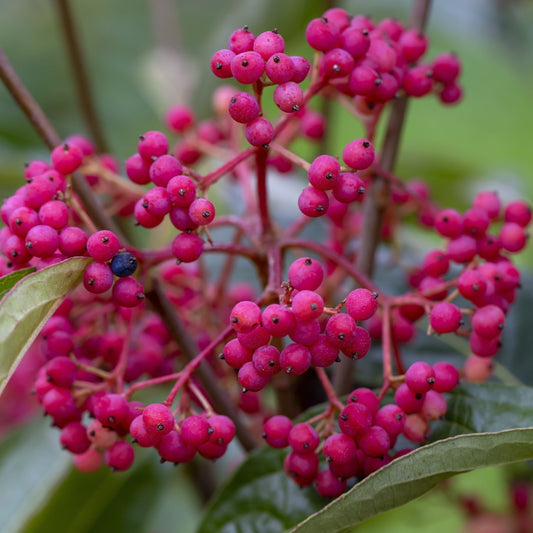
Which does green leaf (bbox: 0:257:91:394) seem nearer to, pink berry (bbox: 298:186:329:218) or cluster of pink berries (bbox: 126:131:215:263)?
cluster of pink berries (bbox: 126:131:215:263)

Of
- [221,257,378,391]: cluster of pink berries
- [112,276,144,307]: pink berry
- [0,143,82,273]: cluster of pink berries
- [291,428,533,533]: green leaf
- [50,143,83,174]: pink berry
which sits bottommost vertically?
[291,428,533,533]: green leaf

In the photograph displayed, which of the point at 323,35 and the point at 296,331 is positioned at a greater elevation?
the point at 323,35

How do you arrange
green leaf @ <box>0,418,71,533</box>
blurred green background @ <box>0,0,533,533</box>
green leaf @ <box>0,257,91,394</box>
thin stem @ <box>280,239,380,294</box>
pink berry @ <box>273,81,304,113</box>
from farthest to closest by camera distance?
blurred green background @ <box>0,0,533,533</box>, green leaf @ <box>0,418,71,533</box>, thin stem @ <box>280,239,380,294</box>, pink berry @ <box>273,81,304,113</box>, green leaf @ <box>0,257,91,394</box>

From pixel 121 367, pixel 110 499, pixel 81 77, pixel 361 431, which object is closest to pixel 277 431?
pixel 361 431

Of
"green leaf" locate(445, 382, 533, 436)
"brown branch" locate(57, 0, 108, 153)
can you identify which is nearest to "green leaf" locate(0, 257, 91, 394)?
"green leaf" locate(445, 382, 533, 436)

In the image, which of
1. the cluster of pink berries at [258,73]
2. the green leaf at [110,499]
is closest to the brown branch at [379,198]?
the cluster of pink berries at [258,73]

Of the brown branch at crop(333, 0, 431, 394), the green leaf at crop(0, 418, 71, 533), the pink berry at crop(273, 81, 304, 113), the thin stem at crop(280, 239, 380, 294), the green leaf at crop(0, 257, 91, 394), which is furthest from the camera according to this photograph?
the green leaf at crop(0, 418, 71, 533)

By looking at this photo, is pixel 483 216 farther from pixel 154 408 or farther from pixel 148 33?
pixel 148 33

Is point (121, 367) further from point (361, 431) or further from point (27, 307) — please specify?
point (361, 431)
